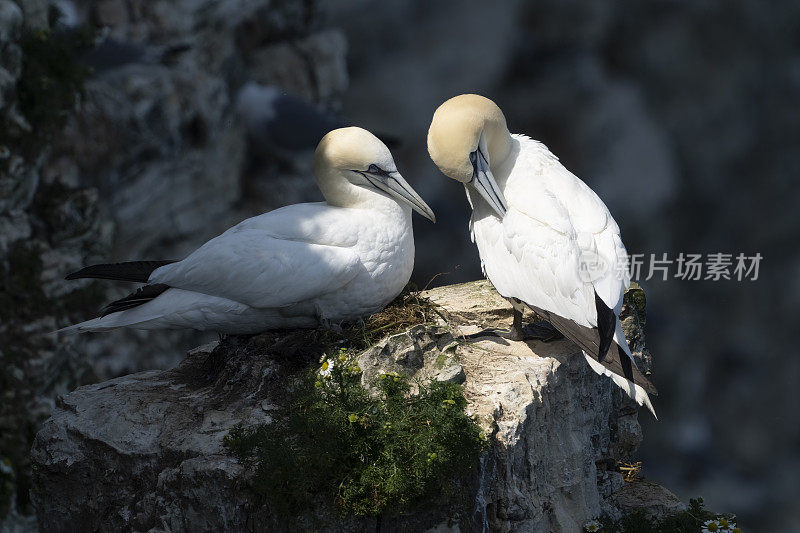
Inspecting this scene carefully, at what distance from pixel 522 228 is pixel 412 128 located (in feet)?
32.8

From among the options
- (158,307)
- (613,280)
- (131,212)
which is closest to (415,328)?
(613,280)

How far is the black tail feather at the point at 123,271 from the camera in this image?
462 cm

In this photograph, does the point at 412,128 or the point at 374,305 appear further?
the point at 412,128

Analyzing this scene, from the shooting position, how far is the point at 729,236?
43.9 feet

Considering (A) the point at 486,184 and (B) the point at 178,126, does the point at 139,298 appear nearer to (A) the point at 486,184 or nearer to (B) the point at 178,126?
(A) the point at 486,184

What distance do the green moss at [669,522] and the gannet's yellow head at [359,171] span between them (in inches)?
76.9

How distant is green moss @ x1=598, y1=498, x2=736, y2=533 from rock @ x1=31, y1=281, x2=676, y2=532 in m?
0.14

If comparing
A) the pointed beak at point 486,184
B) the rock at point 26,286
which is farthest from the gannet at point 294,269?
the rock at point 26,286

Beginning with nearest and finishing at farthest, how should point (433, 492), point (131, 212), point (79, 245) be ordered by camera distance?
point (433, 492), point (79, 245), point (131, 212)

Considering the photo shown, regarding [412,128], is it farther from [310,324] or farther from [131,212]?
[310,324]

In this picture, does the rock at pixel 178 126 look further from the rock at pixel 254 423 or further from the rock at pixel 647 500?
the rock at pixel 647 500

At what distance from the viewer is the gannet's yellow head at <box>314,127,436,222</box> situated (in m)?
Result: 4.67

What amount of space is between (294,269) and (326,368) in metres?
0.56

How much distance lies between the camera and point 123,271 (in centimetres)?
465
